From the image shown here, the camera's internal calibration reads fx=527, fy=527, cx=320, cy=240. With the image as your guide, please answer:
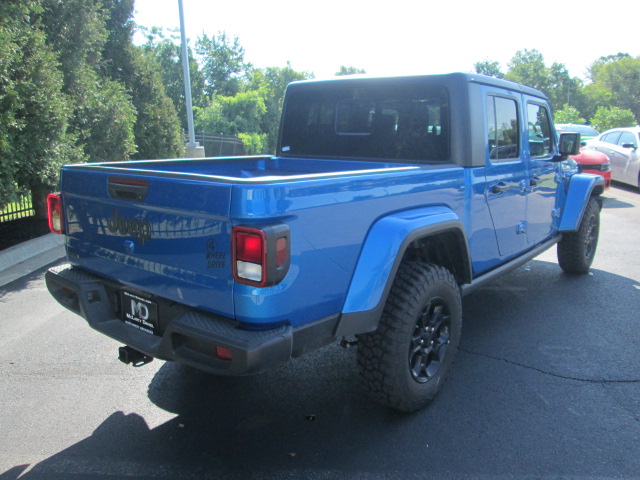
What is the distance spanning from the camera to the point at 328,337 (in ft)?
8.75

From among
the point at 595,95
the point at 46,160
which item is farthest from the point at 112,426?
the point at 595,95

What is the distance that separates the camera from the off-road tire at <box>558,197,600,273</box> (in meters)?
5.80

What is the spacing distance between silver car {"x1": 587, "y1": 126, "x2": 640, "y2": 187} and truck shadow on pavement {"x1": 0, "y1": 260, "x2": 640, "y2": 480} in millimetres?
10330

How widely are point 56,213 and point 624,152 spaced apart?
539 inches

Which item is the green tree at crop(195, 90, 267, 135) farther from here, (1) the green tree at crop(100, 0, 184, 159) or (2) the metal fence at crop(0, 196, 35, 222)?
(2) the metal fence at crop(0, 196, 35, 222)

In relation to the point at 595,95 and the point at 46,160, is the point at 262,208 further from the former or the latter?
the point at 595,95

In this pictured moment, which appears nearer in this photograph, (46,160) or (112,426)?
(112,426)

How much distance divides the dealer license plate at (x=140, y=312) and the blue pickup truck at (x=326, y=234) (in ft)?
0.04

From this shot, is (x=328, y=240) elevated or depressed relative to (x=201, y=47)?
depressed

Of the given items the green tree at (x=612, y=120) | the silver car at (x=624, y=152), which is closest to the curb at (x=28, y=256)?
the silver car at (x=624, y=152)

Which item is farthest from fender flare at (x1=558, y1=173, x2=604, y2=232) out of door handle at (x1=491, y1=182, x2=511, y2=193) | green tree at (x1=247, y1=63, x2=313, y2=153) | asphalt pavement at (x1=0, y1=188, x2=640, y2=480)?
green tree at (x1=247, y1=63, x2=313, y2=153)

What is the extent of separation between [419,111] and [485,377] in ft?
6.39

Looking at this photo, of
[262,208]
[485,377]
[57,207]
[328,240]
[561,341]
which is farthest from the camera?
[561,341]

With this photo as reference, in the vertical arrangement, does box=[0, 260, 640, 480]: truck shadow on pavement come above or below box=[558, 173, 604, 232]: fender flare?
below
